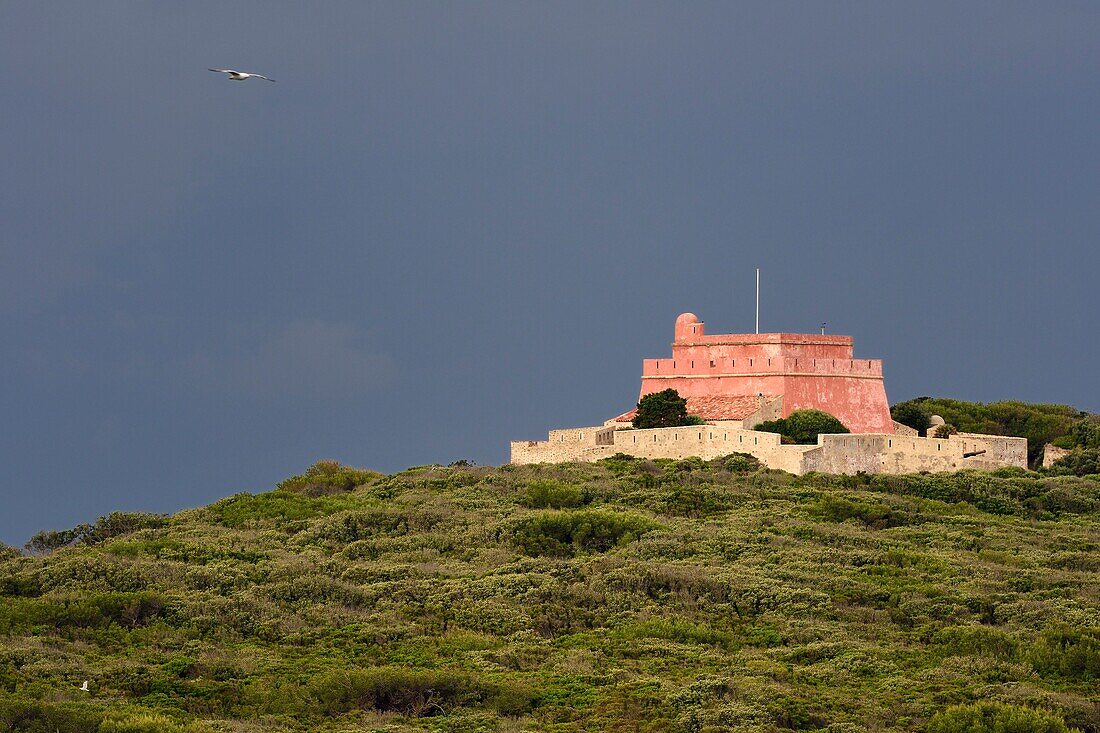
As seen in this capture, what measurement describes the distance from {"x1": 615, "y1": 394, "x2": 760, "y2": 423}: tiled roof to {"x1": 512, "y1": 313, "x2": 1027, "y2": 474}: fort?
38 millimetres

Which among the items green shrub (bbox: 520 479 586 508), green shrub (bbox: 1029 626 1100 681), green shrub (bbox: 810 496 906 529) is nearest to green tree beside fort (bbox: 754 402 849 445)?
green shrub (bbox: 810 496 906 529)

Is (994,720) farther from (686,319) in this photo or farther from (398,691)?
(686,319)

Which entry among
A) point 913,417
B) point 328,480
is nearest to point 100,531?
point 328,480

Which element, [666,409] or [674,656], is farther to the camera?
[666,409]

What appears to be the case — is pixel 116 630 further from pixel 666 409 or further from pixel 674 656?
pixel 666 409

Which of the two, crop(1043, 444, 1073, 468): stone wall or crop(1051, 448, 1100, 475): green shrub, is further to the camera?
crop(1043, 444, 1073, 468): stone wall

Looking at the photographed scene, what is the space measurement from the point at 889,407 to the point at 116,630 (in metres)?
25.2

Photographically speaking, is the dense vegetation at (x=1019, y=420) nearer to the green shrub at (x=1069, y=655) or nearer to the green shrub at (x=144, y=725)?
the green shrub at (x=1069, y=655)

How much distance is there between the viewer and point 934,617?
108ft

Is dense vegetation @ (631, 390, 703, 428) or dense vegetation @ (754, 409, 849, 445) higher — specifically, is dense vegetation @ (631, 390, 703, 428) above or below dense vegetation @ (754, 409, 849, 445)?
above

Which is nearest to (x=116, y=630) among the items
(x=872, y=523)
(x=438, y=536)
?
(x=438, y=536)

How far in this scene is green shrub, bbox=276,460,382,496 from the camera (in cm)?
4812

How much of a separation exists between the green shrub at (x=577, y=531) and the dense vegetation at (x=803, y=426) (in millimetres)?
7486

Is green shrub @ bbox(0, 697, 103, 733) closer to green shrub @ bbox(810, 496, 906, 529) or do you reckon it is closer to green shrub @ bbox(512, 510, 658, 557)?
green shrub @ bbox(512, 510, 658, 557)
